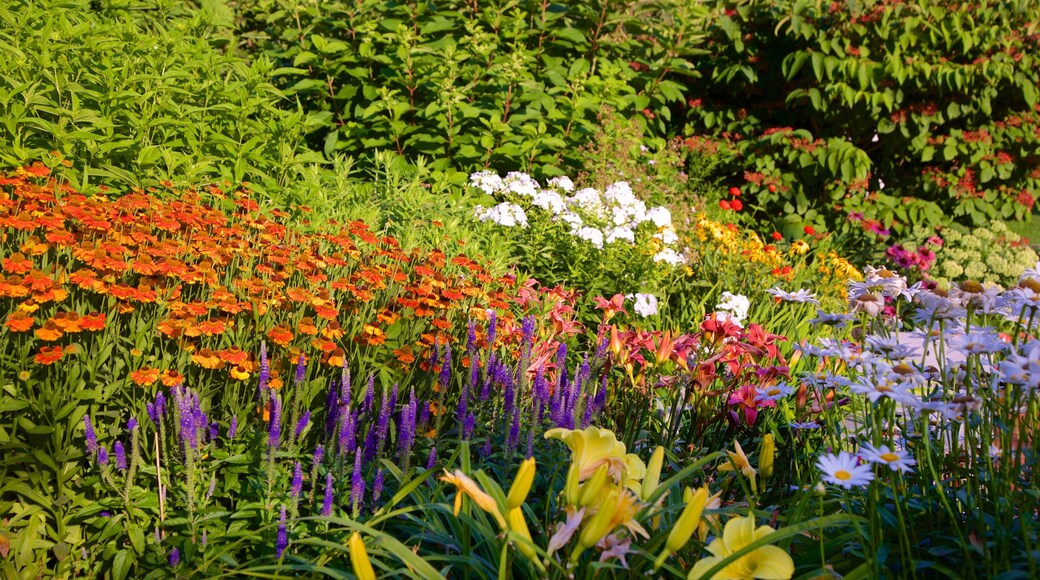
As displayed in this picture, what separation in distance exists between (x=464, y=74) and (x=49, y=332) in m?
3.67

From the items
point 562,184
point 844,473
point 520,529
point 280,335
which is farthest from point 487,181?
point 844,473

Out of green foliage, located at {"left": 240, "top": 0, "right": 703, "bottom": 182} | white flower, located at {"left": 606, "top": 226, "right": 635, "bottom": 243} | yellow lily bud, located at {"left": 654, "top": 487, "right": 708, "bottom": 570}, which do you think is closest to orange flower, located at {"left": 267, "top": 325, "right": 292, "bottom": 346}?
yellow lily bud, located at {"left": 654, "top": 487, "right": 708, "bottom": 570}

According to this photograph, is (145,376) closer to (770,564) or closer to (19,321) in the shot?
(19,321)

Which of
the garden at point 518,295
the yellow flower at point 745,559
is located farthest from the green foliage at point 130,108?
the yellow flower at point 745,559

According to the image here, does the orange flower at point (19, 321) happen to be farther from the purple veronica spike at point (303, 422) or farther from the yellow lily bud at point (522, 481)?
the yellow lily bud at point (522, 481)

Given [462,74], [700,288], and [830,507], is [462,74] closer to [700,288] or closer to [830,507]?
[700,288]

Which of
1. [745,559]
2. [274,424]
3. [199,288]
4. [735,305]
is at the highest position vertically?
[735,305]

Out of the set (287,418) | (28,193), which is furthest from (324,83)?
(287,418)

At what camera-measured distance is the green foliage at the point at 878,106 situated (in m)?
6.57

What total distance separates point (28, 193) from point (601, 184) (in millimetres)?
3306

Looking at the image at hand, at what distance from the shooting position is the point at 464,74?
17.7 feet

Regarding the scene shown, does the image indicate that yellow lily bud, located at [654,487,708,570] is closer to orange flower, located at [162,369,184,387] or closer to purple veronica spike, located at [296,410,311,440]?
purple veronica spike, located at [296,410,311,440]

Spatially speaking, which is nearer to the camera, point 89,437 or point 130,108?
point 89,437

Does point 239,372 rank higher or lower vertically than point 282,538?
higher
